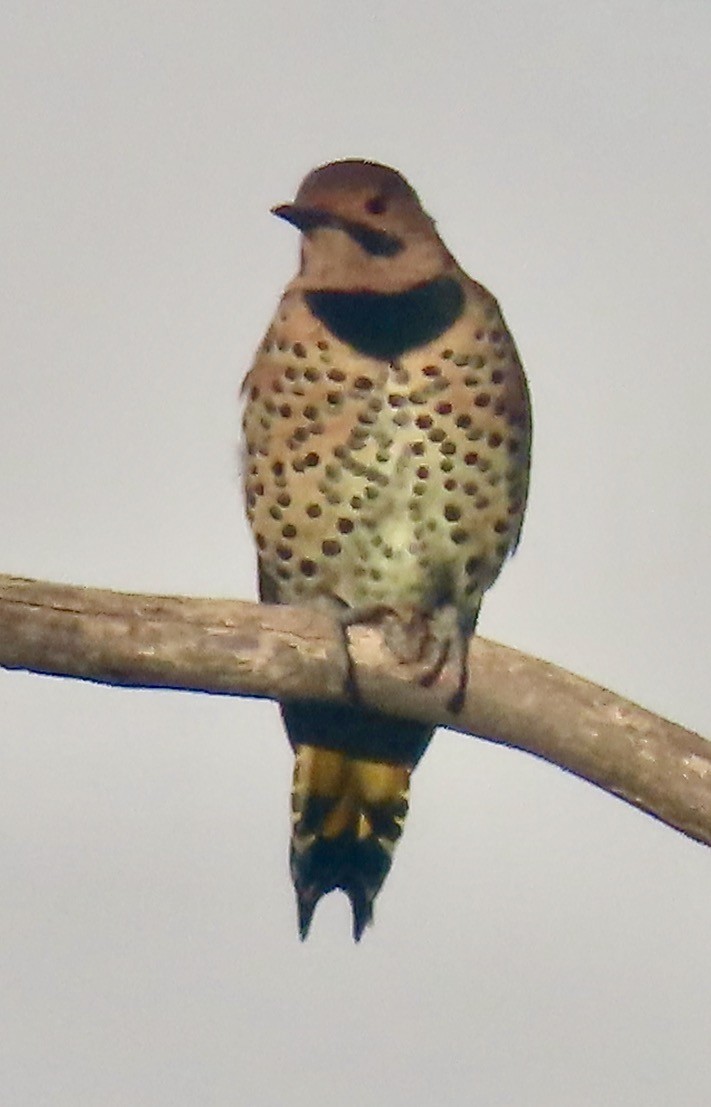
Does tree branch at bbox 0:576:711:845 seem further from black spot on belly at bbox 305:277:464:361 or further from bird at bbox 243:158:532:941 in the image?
black spot on belly at bbox 305:277:464:361

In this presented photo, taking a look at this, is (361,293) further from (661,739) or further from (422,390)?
(661,739)

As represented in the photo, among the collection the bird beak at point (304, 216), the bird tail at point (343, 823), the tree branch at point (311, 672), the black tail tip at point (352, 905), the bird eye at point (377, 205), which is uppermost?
the bird eye at point (377, 205)

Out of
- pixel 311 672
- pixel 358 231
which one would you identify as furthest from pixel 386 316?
pixel 311 672

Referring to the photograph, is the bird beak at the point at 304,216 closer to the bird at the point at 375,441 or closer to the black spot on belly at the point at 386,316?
the bird at the point at 375,441

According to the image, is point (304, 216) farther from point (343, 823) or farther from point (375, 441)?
point (343, 823)

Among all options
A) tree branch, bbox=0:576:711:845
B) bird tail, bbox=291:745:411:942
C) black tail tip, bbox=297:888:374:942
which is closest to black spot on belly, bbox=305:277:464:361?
tree branch, bbox=0:576:711:845

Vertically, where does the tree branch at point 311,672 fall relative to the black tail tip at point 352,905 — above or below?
above

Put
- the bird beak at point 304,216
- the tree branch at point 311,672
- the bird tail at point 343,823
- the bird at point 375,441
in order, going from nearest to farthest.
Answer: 1. the tree branch at point 311,672
2. the bird at point 375,441
3. the bird beak at point 304,216
4. the bird tail at point 343,823

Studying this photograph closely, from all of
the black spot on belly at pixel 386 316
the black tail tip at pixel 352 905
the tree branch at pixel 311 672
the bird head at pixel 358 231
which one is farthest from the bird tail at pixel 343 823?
the bird head at pixel 358 231

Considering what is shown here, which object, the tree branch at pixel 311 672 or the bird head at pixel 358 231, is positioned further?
the bird head at pixel 358 231
